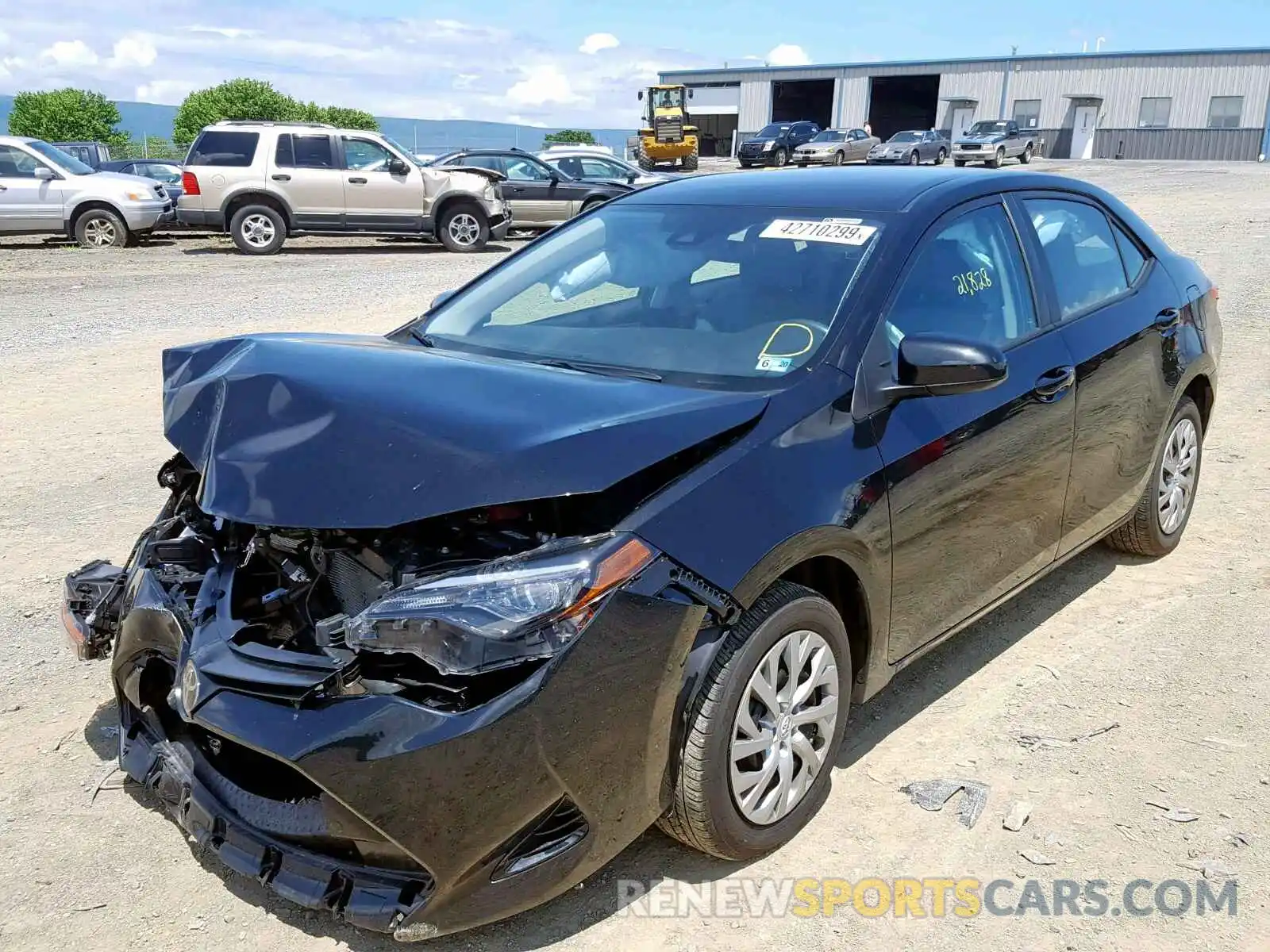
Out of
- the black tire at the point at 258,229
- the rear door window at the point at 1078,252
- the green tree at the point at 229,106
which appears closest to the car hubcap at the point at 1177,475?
the rear door window at the point at 1078,252

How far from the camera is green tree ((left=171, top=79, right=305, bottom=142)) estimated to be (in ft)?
164

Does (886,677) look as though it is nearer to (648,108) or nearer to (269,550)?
(269,550)

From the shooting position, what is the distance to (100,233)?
59.1 feet

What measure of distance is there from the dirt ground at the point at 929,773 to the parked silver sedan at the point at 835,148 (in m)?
37.7

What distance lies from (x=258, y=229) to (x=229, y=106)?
37.7 m

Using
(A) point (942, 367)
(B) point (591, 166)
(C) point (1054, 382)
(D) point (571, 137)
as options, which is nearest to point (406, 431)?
(A) point (942, 367)

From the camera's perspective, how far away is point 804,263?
351 centimetres

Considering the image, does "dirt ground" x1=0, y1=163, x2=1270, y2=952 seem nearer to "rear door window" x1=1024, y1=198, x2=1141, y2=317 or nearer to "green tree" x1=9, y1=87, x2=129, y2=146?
"rear door window" x1=1024, y1=198, x2=1141, y2=317

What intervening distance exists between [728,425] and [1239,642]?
2.66 metres

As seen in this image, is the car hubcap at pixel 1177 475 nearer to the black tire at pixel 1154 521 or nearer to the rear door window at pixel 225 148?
the black tire at pixel 1154 521

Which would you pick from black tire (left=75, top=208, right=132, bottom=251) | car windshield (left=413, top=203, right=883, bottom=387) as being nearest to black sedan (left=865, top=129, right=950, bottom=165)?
black tire (left=75, top=208, right=132, bottom=251)

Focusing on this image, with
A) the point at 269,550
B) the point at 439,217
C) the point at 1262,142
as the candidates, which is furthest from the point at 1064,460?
the point at 1262,142

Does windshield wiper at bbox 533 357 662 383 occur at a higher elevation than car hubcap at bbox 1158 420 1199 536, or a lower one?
higher

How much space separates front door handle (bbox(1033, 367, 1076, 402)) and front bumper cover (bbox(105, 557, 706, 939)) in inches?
73.0
